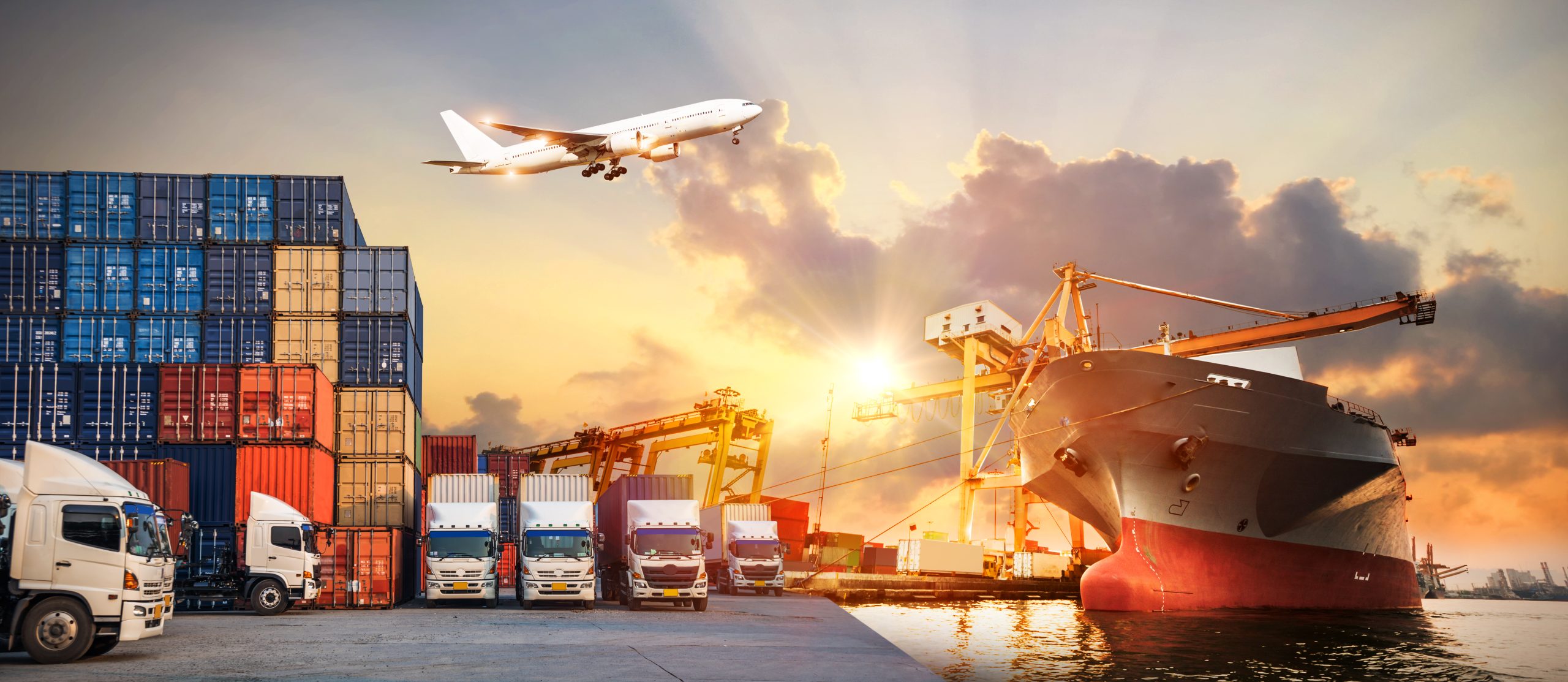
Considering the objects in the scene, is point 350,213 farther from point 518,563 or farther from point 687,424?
point 687,424

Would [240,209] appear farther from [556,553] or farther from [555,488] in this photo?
[556,553]

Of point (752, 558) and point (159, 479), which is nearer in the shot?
point (159, 479)

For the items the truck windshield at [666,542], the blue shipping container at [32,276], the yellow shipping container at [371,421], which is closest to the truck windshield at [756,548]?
the truck windshield at [666,542]

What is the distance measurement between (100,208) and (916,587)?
121ft

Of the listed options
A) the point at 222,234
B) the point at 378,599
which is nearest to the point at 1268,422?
the point at 378,599

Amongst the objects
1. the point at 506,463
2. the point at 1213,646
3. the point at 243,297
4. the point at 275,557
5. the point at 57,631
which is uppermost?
the point at 243,297

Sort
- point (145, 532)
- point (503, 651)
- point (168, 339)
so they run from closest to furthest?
point (503, 651) → point (145, 532) → point (168, 339)

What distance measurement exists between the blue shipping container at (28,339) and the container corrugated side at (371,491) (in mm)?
10324

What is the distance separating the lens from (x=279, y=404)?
106ft

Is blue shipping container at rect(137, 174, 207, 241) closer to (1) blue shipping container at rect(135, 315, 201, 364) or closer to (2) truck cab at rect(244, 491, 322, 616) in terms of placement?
(1) blue shipping container at rect(135, 315, 201, 364)

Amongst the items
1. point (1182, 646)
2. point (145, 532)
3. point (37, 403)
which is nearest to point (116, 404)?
point (37, 403)

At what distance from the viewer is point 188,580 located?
2850cm

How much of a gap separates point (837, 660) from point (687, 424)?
44538 mm

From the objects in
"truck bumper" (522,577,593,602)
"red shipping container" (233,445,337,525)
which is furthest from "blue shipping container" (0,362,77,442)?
"truck bumper" (522,577,593,602)
